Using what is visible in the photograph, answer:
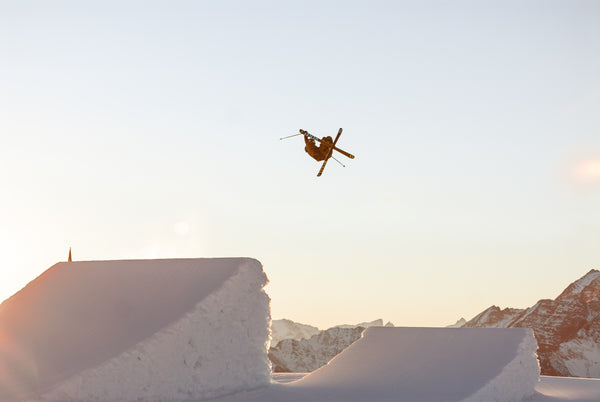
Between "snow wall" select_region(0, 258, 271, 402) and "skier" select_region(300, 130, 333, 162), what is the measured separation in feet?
52.6

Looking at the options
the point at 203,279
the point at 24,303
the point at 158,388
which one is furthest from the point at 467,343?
the point at 24,303

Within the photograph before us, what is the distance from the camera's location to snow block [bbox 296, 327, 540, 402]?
26.5 m

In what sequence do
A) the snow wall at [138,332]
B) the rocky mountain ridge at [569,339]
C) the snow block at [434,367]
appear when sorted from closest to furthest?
the snow wall at [138,332]
the snow block at [434,367]
the rocky mountain ridge at [569,339]

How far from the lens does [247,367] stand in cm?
2720

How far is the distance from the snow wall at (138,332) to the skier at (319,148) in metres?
16.0

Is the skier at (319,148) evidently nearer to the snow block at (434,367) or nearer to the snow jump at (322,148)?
the snow jump at (322,148)

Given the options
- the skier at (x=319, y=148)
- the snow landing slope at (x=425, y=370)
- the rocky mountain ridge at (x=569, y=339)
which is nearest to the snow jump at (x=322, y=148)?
the skier at (x=319, y=148)

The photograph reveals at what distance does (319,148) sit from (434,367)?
58.1 ft

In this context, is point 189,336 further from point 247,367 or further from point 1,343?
point 1,343

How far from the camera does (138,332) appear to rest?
80.6 feet

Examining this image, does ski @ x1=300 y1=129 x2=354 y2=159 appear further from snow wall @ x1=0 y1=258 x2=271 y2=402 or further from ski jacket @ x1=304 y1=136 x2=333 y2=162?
snow wall @ x1=0 y1=258 x2=271 y2=402

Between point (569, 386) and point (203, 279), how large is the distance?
1929 centimetres

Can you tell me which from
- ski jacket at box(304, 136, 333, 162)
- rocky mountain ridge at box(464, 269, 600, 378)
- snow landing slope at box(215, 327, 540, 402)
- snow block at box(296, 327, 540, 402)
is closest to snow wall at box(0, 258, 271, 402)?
snow landing slope at box(215, 327, 540, 402)

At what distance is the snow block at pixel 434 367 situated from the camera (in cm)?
2655
